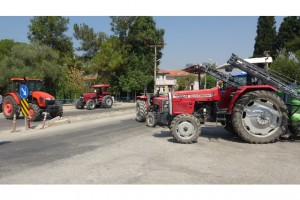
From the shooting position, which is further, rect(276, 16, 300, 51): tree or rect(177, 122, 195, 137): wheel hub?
rect(276, 16, 300, 51): tree

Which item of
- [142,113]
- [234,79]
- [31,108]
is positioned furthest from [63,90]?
[234,79]

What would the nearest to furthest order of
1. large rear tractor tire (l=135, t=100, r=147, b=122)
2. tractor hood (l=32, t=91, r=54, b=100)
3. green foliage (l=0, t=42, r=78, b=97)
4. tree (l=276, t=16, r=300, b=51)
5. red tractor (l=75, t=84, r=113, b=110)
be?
large rear tractor tire (l=135, t=100, r=147, b=122) → tractor hood (l=32, t=91, r=54, b=100) → red tractor (l=75, t=84, r=113, b=110) → green foliage (l=0, t=42, r=78, b=97) → tree (l=276, t=16, r=300, b=51)

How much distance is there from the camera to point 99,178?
5750mm

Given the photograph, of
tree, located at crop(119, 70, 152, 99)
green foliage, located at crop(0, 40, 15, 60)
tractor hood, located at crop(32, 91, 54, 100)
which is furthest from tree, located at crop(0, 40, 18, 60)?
tractor hood, located at crop(32, 91, 54, 100)

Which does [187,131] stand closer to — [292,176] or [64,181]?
[292,176]

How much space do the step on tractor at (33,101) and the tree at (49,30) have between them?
27.2 metres

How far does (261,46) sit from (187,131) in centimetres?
4427

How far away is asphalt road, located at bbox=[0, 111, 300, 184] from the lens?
5719 mm

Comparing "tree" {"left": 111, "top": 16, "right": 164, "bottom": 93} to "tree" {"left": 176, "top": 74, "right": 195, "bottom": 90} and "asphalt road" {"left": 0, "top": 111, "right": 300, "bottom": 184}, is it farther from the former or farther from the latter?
"asphalt road" {"left": 0, "top": 111, "right": 300, "bottom": 184}

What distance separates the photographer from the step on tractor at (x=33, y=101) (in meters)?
17.0

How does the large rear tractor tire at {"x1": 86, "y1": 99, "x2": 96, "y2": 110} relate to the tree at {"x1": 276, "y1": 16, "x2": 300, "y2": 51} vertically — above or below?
below

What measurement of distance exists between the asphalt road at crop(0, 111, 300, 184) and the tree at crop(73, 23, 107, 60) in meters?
43.8

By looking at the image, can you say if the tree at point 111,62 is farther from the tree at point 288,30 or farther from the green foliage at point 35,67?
the tree at point 288,30

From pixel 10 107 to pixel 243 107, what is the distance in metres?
14.8
